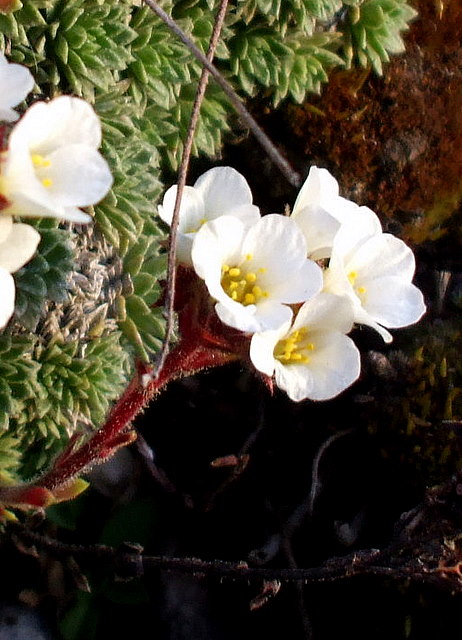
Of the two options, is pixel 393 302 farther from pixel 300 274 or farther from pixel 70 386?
pixel 70 386

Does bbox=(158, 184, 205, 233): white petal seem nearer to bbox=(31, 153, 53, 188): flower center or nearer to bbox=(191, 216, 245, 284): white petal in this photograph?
bbox=(191, 216, 245, 284): white petal

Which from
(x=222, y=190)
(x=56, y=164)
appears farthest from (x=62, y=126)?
(x=222, y=190)

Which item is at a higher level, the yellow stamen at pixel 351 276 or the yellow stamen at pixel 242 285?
the yellow stamen at pixel 351 276

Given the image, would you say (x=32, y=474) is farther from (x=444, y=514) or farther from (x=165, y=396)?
(x=444, y=514)

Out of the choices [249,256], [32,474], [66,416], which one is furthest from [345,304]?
[32,474]

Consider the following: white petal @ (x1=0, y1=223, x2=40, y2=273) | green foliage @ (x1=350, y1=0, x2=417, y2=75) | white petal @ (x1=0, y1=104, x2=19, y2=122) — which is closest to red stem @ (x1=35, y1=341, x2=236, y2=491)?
white petal @ (x1=0, y1=223, x2=40, y2=273)

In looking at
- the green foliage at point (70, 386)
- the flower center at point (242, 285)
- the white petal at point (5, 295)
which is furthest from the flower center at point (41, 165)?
the green foliage at point (70, 386)

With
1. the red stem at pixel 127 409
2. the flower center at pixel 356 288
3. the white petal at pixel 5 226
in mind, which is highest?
the white petal at pixel 5 226

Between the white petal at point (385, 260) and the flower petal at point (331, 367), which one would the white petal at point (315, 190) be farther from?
the flower petal at point (331, 367)
